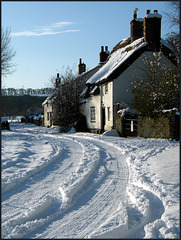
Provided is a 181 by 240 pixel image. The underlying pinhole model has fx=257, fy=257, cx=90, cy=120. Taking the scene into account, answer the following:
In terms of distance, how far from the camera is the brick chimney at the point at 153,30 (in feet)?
66.9

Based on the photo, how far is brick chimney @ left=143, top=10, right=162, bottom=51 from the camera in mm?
20406

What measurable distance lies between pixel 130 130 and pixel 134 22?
11.5 m

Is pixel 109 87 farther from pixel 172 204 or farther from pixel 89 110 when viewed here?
pixel 172 204

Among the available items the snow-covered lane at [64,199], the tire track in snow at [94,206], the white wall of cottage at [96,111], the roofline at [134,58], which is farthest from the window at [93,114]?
the tire track in snow at [94,206]

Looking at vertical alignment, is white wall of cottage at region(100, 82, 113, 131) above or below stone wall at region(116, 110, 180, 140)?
above

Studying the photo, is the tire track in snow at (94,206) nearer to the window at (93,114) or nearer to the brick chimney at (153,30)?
the brick chimney at (153,30)

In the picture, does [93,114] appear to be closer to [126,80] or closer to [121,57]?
[126,80]

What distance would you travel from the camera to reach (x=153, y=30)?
68.3 ft

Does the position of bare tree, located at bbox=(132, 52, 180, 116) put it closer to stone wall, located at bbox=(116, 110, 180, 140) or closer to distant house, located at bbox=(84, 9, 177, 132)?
stone wall, located at bbox=(116, 110, 180, 140)

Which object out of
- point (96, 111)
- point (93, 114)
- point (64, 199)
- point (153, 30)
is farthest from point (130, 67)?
point (64, 199)

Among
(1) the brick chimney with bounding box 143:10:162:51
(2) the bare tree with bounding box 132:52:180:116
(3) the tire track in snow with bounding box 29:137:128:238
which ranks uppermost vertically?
(1) the brick chimney with bounding box 143:10:162:51

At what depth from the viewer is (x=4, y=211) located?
4609mm

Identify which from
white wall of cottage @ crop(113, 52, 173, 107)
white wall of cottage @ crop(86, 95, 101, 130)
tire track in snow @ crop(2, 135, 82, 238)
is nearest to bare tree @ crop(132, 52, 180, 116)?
white wall of cottage @ crop(113, 52, 173, 107)

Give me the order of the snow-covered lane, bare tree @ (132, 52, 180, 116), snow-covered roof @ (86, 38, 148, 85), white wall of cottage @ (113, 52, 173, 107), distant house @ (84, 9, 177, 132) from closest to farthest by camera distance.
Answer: the snow-covered lane < bare tree @ (132, 52, 180, 116) < distant house @ (84, 9, 177, 132) < snow-covered roof @ (86, 38, 148, 85) < white wall of cottage @ (113, 52, 173, 107)
